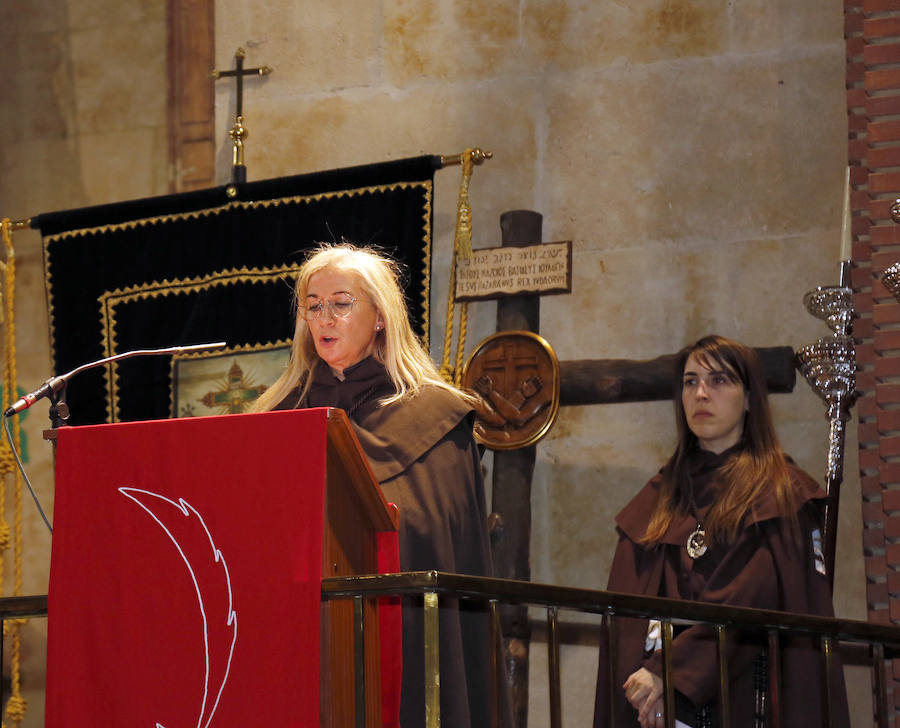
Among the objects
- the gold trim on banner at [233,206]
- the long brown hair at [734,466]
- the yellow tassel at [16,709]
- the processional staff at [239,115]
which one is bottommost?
the yellow tassel at [16,709]

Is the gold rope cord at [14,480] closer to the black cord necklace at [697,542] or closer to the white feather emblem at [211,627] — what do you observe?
the black cord necklace at [697,542]

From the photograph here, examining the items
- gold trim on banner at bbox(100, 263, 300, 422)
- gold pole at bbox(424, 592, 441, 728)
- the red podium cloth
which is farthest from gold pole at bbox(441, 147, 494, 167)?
gold pole at bbox(424, 592, 441, 728)

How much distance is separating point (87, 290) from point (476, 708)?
9.80ft

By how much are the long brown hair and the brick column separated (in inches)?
15.4

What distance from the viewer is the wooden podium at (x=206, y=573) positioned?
2.79 metres

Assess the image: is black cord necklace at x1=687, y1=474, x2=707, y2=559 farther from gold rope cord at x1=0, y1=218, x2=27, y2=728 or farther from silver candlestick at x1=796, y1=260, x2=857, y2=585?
gold rope cord at x1=0, y1=218, x2=27, y2=728

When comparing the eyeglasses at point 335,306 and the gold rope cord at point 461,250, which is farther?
the gold rope cord at point 461,250

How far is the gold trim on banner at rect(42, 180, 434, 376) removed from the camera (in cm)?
545

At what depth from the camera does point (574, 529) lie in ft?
18.9

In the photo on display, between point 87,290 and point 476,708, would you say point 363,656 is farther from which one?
point 87,290

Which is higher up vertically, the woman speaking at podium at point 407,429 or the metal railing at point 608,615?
the woman speaking at podium at point 407,429

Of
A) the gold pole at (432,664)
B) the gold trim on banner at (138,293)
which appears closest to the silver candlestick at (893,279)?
the gold pole at (432,664)

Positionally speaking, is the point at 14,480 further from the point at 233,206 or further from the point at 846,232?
the point at 846,232

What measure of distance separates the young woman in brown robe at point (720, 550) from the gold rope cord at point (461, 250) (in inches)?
47.3
